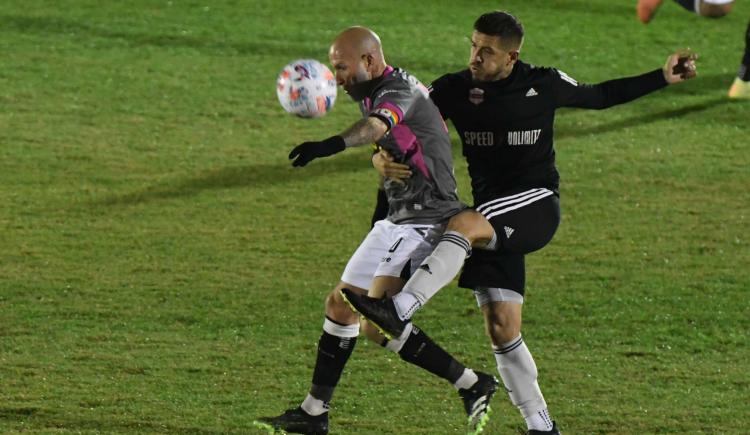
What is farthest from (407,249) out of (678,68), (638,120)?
(638,120)

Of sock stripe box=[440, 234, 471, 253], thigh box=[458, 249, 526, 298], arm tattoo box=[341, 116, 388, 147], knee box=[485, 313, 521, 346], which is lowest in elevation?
knee box=[485, 313, 521, 346]

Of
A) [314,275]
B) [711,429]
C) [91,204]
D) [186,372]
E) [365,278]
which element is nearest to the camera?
[365,278]

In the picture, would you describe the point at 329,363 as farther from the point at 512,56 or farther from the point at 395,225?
the point at 512,56

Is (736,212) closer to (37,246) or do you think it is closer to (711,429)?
(711,429)

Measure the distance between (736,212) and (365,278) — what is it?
17.3 feet

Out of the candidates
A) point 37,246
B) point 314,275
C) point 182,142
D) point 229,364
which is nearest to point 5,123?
point 182,142

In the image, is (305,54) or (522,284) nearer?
(522,284)

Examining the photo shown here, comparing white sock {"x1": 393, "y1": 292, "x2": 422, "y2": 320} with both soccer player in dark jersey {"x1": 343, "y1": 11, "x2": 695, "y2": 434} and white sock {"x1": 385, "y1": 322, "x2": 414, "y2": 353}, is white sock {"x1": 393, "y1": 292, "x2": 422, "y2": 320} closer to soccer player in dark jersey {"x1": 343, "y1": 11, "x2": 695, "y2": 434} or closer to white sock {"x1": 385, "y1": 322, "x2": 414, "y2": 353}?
soccer player in dark jersey {"x1": 343, "y1": 11, "x2": 695, "y2": 434}

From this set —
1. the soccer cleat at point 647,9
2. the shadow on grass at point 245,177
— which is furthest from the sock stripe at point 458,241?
the shadow on grass at point 245,177

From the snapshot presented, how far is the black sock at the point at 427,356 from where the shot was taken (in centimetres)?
614

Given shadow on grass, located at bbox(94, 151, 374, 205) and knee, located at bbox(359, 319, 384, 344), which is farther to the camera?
shadow on grass, located at bbox(94, 151, 374, 205)

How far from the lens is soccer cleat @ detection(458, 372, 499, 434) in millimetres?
6227

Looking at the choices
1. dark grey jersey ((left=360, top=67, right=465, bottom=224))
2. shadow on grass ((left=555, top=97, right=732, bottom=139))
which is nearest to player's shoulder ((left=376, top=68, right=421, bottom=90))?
dark grey jersey ((left=360, top=67, right=465, bottom=224))

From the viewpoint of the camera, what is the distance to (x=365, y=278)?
6.05m
